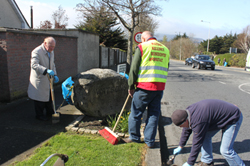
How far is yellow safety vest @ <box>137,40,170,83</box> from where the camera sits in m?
3.32

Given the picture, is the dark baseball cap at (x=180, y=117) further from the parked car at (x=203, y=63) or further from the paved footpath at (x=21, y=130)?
the parked car at (x=203, y=63)

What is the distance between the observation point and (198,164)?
3.22 metres

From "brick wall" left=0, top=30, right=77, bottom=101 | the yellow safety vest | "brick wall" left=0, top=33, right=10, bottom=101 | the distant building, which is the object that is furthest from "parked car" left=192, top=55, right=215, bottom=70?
the yellow safety vest

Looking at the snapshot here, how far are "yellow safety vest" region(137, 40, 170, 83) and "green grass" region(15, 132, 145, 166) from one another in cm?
119

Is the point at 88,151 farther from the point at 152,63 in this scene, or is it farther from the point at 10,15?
the point at 10,15

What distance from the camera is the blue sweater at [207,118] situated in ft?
8.63

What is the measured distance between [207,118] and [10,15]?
54.5ft

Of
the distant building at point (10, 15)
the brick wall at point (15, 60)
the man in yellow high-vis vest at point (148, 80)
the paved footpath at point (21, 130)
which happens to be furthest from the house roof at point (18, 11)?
the man in yellow high-vis vest at point (148, 80)

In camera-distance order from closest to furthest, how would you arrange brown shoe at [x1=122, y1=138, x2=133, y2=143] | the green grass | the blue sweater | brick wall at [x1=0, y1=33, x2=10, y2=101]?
the blue sweater, the green grass, brown shoe at [x1=122, y1=138, x2=133, y2=143], brick wall at [x1=0, y1=33, x2=10, y2=101]

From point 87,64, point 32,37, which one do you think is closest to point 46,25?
point 87,64

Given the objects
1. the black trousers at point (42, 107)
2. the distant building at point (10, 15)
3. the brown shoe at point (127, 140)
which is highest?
the distant building at point (10, 15)

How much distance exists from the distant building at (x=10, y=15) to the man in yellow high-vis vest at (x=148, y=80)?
45.4ft

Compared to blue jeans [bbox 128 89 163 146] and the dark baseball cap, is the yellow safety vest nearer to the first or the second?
Result: blue jeans [bbox 128 89 163 146]

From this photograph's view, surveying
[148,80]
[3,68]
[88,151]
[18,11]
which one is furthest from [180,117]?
[18,11]
